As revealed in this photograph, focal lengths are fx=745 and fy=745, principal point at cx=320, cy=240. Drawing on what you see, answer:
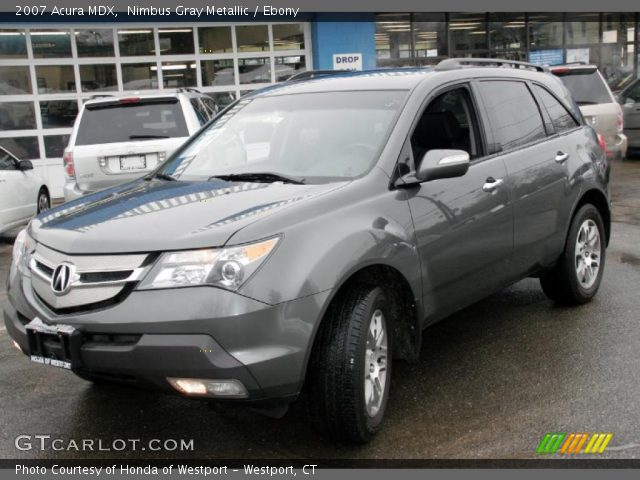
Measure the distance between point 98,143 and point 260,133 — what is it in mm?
4453

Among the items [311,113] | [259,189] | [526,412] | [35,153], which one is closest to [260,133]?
[311,113]

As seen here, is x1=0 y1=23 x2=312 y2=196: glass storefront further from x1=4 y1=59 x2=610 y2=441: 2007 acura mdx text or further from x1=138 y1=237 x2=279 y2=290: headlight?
x1=138 y1=237 x2=279 y2=290: headlight

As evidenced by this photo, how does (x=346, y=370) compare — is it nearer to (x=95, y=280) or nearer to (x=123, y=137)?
(x=95, y=280)

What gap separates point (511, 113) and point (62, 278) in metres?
3.07

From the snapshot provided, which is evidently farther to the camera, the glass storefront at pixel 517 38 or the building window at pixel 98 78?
the glass storefront at pixel 517 38

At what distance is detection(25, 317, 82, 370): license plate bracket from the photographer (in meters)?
3.11

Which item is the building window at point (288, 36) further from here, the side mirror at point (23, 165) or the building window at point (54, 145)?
the side mirror at point (23, 165)

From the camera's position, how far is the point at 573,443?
348 cm

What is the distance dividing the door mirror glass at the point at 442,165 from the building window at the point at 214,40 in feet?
41.8

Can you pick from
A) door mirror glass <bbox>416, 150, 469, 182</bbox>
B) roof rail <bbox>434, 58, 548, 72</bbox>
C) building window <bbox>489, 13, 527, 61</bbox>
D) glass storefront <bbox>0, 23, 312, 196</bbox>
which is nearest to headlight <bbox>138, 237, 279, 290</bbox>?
door mirror glass <bbox>416, 150, 469, 182</bbox>

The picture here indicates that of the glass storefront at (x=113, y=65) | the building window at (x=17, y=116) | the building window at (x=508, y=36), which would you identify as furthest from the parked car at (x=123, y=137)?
the building window at (x=508, y=36)

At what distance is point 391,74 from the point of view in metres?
4.56

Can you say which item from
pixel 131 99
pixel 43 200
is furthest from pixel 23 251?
pixel 43 200

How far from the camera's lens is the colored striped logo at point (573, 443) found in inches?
135
